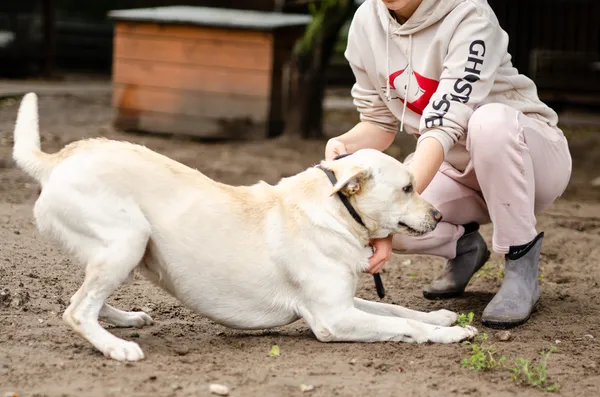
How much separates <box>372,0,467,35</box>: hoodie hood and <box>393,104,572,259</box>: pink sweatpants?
0.44 meters

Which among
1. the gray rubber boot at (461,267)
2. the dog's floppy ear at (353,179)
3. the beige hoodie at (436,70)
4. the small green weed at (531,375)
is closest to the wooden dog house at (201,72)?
the beige hoodie at (436,70)

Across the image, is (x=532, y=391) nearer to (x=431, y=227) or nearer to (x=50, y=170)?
(x=431, y=227)

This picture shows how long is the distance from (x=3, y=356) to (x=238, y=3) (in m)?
11.8

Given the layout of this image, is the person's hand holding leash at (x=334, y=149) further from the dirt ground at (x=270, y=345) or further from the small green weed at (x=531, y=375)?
the small green weed at (x=531, y=375)

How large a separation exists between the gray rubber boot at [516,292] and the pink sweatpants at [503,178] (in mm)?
61

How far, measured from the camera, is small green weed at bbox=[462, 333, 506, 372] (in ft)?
11.5

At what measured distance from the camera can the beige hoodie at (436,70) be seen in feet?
13.2

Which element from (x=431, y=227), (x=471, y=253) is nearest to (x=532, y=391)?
(x=431, y=227)

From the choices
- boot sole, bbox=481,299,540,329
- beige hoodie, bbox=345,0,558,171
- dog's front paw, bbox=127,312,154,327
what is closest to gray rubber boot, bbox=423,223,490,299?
beige hoodie, bbox=345,0,558,171

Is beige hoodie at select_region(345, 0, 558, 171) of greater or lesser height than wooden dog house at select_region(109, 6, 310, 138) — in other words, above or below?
above

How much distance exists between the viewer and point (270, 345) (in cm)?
378

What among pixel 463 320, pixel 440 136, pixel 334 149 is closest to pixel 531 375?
pixel 463 320

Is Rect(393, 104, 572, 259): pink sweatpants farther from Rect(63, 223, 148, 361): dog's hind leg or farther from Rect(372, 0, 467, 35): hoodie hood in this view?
Rect(63, 223, 148, 361): dog's hind leg

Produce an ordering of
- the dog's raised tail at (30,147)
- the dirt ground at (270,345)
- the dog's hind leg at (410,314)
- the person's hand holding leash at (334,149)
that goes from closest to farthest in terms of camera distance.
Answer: the dirt ground at (270,345) < the dog's raised tail at (30,147) < the dog's hind leg at (410,314) < the person's hand holding leash at (334,149)
